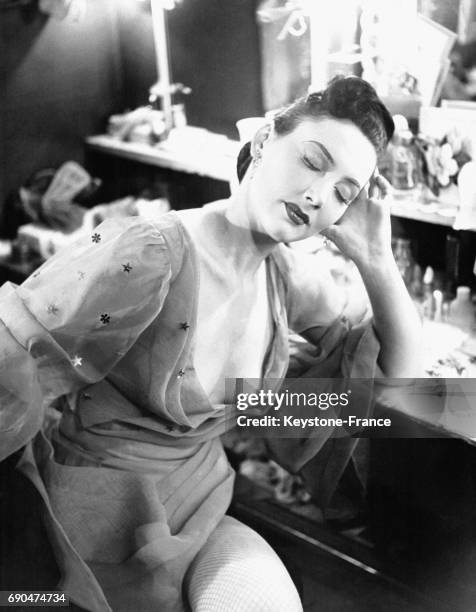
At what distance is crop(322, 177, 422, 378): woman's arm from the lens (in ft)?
3.20

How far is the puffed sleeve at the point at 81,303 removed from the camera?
922mm

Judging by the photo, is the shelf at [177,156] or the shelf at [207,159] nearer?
the shelf at [207,159]

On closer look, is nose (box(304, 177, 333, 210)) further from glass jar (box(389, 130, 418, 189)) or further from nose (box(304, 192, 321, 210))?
glass jar (box(389, 130, 418, 189))

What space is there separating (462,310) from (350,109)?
1.18 ft

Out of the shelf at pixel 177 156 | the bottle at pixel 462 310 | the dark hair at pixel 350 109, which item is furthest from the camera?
the shelf at pixel 177 156

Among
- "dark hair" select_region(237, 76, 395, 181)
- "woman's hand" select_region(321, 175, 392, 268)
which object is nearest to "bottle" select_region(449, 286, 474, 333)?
"woman's hand" select_region(321, 175, 392, 268)

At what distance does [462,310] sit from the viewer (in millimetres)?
1104

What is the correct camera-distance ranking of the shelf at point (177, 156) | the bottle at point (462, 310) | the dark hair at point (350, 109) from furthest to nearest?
1. the shelf at point (177, 156)
2. the bottle at point (462, 310)
3. the dark hair at point (350, 109)

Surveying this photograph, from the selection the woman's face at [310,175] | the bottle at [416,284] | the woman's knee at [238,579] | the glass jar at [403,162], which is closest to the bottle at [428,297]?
the bottle at [416,284]

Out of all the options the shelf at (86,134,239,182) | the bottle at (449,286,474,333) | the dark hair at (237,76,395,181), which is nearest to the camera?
the dark hair at (237,76,395,181)

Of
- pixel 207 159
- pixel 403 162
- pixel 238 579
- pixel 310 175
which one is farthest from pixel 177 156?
pixel 238 579

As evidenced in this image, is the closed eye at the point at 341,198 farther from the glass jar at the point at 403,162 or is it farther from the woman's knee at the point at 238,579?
the woman's knee at the point at 238,579

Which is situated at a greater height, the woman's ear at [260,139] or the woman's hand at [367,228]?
the woman's ear at [260,139]

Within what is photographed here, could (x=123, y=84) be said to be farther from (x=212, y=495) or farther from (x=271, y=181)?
(x=212, y=495)
